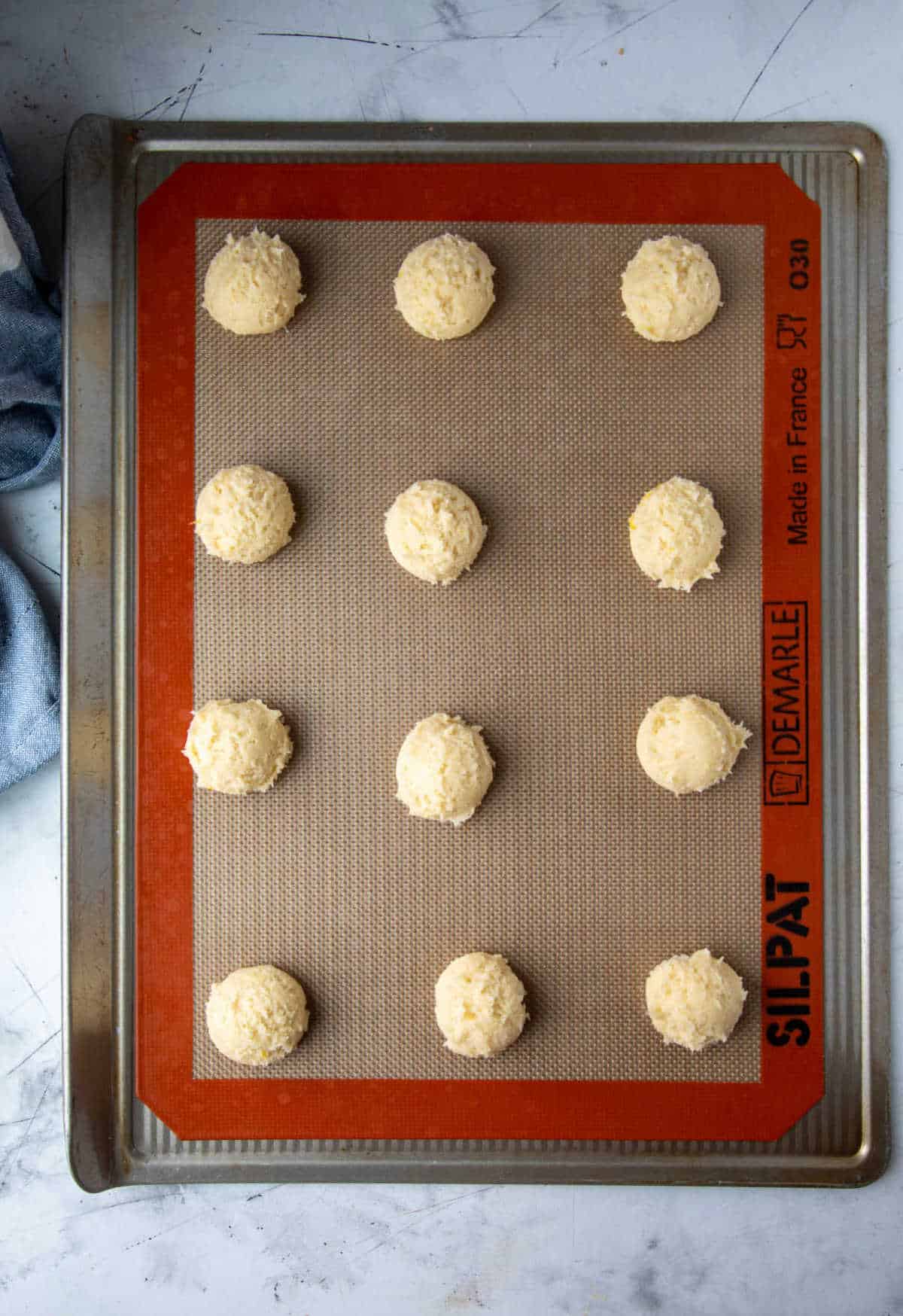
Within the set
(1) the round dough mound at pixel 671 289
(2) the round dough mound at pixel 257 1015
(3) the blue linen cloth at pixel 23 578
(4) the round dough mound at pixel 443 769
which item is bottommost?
(2) the round dough mound at pixel 257 1015

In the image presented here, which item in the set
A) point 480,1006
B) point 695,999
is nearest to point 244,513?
point 480,1006

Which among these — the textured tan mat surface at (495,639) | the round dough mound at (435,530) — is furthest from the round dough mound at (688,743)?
the round dough mound at (435,530)

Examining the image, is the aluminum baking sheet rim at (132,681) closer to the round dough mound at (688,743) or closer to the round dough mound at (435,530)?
the round dough mound at (688,743)

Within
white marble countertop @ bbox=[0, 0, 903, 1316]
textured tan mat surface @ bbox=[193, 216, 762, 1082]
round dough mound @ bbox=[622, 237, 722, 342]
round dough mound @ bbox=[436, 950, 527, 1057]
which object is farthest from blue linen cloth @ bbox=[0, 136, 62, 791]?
round dough mound @ bbox=[622, 237, 722, 342]

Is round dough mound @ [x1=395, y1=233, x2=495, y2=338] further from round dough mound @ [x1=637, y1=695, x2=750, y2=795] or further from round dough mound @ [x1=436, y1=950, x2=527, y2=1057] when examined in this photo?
round dough mound @ [x1=436, y1=950, x2=527, y2=1057]

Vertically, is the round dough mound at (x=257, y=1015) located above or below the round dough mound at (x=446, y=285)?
below
